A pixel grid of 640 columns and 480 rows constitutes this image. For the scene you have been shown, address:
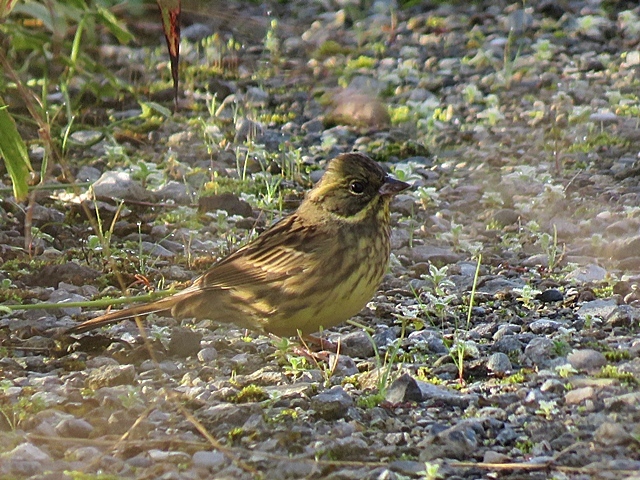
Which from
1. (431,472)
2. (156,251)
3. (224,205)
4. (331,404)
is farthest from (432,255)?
(431,472)

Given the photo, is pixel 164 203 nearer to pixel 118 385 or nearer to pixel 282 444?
pixel 118 385

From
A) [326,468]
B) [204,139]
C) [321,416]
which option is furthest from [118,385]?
[204,139]

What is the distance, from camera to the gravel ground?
3.56 meters

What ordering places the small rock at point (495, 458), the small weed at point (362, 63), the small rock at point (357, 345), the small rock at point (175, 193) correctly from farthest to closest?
the small weed at point (362, 63), the small rock at point (175, 193), the small rock at point (357, 345), the small rock at point (495, 458)

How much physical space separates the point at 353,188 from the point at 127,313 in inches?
44.8

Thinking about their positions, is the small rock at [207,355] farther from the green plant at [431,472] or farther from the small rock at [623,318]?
the small rock at [623,318]

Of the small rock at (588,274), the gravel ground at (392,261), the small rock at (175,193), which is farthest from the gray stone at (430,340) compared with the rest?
the small rock at (175,193)

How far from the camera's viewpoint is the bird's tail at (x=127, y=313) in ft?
15.4

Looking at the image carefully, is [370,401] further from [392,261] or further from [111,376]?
[392,261]

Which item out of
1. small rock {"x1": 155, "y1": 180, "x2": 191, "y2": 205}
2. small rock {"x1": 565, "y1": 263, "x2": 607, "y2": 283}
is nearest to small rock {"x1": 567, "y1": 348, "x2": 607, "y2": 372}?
small rock {"x1": 565, "y1": 263, "x2": 607, "y2": 283}

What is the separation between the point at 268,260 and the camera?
16.1ft

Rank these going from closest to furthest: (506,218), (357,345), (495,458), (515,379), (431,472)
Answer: (431,472), (495,458), (515,379), (357,345), (506,218)

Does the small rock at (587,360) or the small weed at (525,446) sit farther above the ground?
the small rock at (587,360)

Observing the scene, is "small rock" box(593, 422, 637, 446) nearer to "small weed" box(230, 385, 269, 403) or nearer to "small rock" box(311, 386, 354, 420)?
"small rock" box(311, 386, 354, 420)
